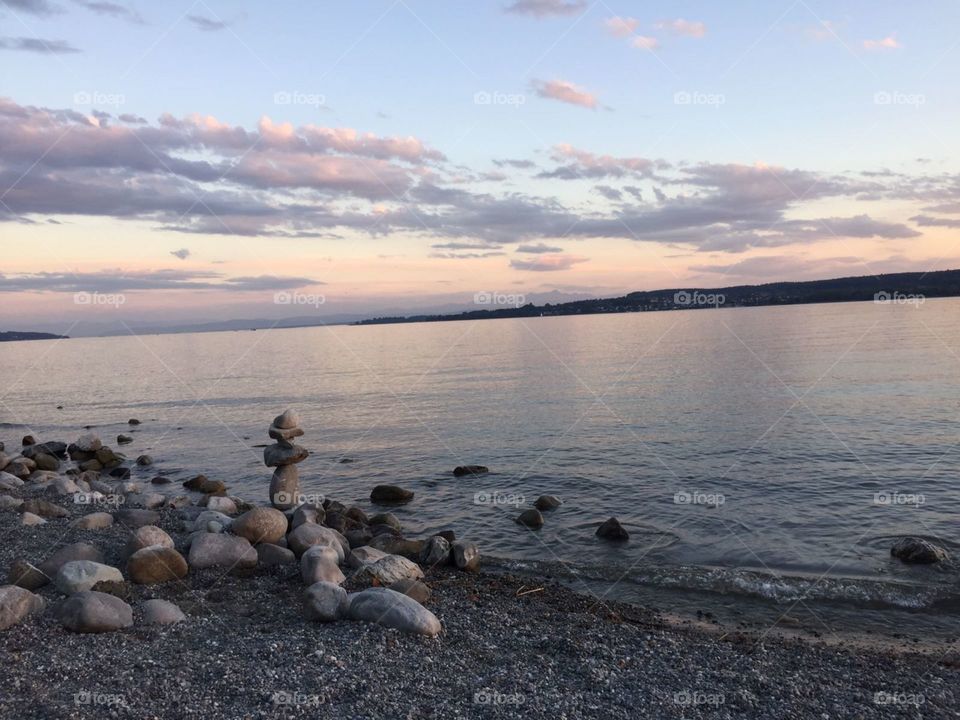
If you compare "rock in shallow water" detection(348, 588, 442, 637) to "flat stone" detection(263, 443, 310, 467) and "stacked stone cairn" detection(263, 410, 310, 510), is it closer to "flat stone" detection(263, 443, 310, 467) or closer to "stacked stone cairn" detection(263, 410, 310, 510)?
"stacked stone cairn" detection(263, 410, 310, 510)

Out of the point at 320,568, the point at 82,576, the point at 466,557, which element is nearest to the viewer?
the point at 82,576

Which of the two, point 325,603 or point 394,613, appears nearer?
point 394,613

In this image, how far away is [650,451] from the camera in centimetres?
2947

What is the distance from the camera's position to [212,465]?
107 feet

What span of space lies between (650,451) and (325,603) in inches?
814

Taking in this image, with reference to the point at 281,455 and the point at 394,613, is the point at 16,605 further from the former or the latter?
the point at 281,455

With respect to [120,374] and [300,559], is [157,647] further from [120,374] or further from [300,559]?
[120,374]

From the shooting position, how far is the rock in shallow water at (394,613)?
11.0m

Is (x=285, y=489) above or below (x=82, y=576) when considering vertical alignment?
below

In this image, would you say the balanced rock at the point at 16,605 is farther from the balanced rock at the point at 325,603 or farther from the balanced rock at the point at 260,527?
the balanced rock at the point at 260,527

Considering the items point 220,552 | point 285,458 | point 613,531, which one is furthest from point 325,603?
point 285,458

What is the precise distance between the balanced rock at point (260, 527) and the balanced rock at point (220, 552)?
5.02ft

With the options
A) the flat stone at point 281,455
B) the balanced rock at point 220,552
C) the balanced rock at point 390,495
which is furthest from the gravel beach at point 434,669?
the balanced rock at point 390,495

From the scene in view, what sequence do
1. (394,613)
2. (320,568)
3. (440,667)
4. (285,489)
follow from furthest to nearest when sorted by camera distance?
1. (285,489)
2. (320,568)
3. (394,613)
4. (440,667)
